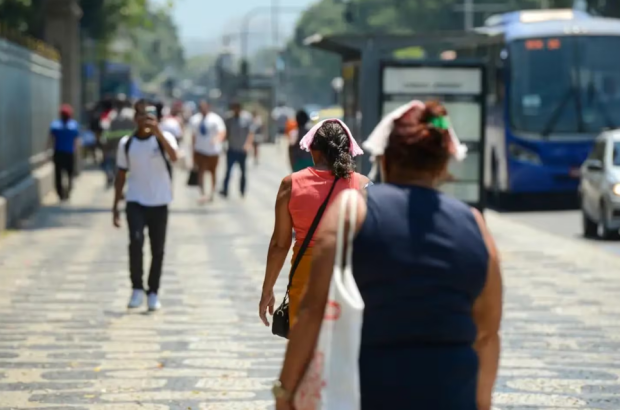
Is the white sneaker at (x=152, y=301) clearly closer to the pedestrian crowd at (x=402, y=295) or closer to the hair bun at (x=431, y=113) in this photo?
the pedestrian crowd at (x=402, y=295)

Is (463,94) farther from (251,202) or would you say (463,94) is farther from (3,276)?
(251,202)

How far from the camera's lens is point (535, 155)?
26.9 m

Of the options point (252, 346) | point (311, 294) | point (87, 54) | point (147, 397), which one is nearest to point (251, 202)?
point (252, 346)

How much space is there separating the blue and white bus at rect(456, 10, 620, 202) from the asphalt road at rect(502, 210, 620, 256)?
97 cm

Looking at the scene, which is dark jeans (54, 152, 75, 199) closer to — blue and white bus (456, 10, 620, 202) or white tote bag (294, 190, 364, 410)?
blue and white bus (456, 10, 620, 202)

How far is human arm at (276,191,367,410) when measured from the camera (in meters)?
4.15

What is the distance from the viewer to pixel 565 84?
2739 centimetres

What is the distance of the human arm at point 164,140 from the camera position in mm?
11688

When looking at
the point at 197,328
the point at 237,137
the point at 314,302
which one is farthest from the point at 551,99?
the point at 314,302

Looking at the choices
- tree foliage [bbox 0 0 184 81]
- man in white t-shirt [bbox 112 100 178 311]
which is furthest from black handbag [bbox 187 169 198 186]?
man in white t-shirt [bbox 112 100 178 311]

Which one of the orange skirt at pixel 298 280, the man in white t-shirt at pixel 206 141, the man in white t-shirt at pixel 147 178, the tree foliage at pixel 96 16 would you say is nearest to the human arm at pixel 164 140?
the man in white t-shirt at pixel 147 178

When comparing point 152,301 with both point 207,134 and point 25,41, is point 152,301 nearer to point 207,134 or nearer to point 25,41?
point 25,41

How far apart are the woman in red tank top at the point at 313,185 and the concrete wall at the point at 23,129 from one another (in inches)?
515

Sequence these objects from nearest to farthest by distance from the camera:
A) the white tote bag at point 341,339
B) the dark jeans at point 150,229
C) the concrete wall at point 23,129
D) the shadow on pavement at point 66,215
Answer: the white tote bag at point 341,339 → the dark jeans at point 150,229 → the concrete wall at point 23,129 → the shadow on pavement at point 66,215
